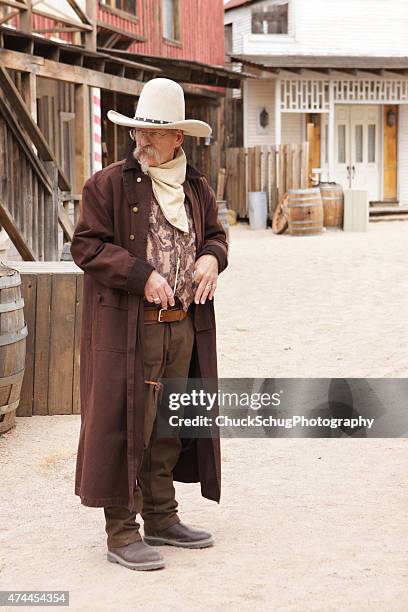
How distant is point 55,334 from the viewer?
717 centimetres

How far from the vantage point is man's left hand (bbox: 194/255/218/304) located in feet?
14.5

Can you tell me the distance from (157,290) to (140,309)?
0.13 metres

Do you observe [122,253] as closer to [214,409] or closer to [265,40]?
[214,409]

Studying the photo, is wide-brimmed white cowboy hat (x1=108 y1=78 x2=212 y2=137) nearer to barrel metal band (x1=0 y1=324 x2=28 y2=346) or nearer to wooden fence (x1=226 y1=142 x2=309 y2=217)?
barrel metal band (x1=0 y1=324 x2=28 y2=346)

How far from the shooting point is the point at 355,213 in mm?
21875

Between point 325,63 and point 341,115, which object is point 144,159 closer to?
point 325,63

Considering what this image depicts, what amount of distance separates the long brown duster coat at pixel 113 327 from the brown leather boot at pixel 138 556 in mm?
195

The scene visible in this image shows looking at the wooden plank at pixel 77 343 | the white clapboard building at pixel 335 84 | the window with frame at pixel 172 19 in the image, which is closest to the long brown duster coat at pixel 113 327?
the wooden plank at pixel 77 343

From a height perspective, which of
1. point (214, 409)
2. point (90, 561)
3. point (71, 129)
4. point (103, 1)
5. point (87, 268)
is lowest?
point (90, 561)

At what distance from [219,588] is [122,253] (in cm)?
130

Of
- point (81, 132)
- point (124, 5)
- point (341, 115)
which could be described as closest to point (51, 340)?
point (81, 132)

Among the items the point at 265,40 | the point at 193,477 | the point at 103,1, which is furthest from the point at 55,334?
the point at 265,40

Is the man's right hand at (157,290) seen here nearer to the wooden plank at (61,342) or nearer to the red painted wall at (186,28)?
the wooden plank at (61,342)

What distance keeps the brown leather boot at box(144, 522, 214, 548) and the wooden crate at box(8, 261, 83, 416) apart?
8.69 ft
